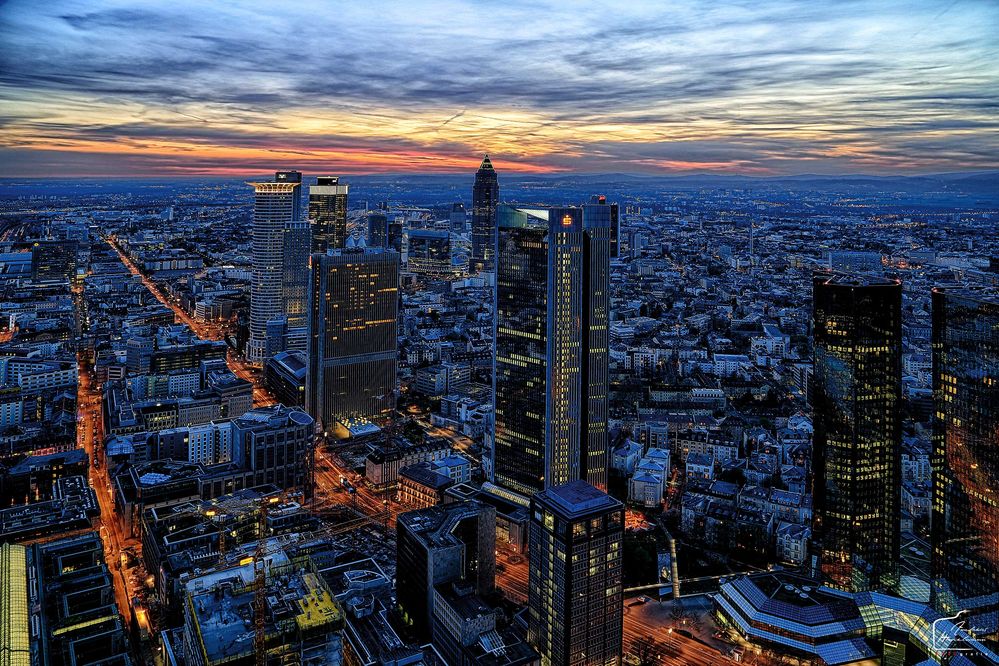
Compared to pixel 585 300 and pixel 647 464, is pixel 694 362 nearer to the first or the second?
pixel 647 464

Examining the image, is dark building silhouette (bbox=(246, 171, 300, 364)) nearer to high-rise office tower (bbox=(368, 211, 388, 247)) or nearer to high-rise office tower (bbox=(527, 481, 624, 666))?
high-rise office tower (bbox=(368, 211, 388, 247))

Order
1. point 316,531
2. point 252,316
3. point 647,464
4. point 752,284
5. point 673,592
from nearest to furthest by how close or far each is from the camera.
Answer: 1. point 673,592
2. point 316,531
3. point 647,464
4. point 252,316
5. point 752,284

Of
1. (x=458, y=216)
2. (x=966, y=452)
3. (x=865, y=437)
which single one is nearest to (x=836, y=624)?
(x=966, y=452)

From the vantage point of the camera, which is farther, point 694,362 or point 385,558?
point 694,362

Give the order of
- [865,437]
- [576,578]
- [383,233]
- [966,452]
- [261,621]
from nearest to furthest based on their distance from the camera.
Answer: [261,621] < [576,578] < [966,452] < [865,437] < [383,233]

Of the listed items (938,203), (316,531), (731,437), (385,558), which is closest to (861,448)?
(731,437)

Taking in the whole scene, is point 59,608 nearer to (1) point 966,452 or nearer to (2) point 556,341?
(2) point 556,341
